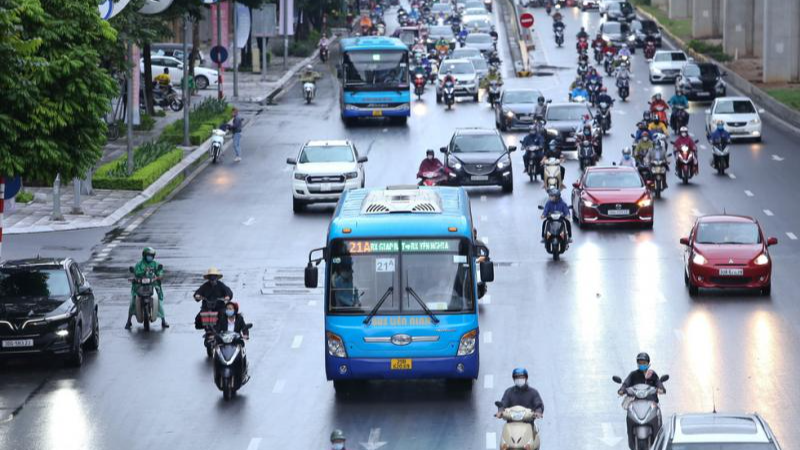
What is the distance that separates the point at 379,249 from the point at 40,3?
277 inches

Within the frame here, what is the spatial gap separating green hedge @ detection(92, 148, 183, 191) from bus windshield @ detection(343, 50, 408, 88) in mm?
14265

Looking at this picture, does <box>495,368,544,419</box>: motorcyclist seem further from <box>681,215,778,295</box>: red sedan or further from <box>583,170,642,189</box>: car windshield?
<box>583,170,642,189</box>: car windshield

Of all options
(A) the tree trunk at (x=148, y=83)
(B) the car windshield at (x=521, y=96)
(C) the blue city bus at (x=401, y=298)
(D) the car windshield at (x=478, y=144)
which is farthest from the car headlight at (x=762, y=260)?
(A) the tree trunk at (x=148, y=83)

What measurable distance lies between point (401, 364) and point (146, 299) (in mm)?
7607

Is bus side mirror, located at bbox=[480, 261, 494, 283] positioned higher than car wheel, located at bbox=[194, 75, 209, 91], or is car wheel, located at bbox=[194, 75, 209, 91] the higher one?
bus side mirror, located at bbox=[480, 261, 494, 283]

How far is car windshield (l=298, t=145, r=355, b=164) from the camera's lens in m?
45.9

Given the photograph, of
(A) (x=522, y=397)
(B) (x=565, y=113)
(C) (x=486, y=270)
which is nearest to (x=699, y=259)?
(C) (x=486, y=270)

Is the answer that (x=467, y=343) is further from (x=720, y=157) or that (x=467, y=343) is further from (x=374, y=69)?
(x=374, y=69)

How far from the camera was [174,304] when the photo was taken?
32781 millimetres

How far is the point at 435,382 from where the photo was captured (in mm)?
25625

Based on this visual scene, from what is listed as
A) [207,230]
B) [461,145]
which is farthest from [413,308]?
[461,145]

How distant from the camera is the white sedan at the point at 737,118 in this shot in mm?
57875

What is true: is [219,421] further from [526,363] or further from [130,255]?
[130,255]

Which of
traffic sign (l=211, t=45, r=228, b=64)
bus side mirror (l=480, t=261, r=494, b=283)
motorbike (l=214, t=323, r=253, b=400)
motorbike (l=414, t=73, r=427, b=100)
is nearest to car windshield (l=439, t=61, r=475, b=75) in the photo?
motorbike (l=414, t=73, r=427, b=100)
